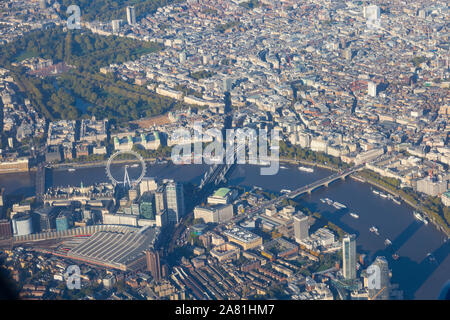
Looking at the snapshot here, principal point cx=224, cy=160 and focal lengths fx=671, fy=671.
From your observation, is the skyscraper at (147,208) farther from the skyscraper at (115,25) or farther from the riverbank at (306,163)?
the skyscraper at (115,25)

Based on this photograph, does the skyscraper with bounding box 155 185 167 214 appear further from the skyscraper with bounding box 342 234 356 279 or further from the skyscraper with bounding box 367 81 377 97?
the skyscraper with bounding box 367 81 377 97

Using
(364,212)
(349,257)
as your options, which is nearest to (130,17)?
(364,212)

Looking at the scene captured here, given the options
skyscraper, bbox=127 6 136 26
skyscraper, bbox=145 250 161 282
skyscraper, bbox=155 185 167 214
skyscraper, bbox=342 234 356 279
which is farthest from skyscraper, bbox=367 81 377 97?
skyscraper, bbox=127 6 136 26

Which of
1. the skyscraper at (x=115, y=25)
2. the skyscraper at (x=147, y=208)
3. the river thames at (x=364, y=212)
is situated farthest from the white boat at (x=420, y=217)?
the skyscraper at (x=115, y=25)

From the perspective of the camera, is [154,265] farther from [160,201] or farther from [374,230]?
[374,230]

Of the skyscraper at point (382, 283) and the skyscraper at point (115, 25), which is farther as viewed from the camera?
the skyscraper at point (115, 25)

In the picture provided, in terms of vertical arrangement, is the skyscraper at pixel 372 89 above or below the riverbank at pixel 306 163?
above

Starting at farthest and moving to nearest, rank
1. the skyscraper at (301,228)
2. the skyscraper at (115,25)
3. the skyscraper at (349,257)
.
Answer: the skyscraper at (115,25) < the skyscraper at (301,228) < the skyscraper at (349,257)
